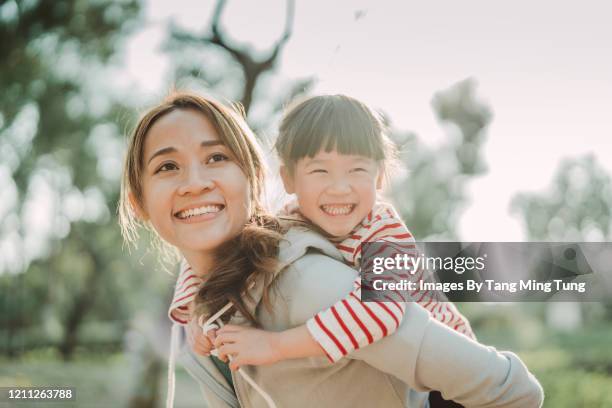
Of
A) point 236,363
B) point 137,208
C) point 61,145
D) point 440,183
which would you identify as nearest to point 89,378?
point 61,145

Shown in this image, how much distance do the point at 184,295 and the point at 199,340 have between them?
0.15m

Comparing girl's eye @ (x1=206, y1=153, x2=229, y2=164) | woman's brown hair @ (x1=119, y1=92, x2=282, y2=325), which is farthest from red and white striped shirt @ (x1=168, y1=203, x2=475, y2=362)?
girl's eye @ (x1=206, y1=153, x2=229, y2=164)

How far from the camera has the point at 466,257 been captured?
5.39 ft

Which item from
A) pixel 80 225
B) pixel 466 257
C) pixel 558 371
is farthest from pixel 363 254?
pixel 80 225

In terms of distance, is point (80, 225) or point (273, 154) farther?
point (80, 225)

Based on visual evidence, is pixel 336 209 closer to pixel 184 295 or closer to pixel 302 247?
pixel 302 247

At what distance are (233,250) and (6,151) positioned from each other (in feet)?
32.3

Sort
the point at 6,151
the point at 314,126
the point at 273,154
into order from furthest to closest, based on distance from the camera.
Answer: the point at 6,151, the point at 273,154, the point at 314,126

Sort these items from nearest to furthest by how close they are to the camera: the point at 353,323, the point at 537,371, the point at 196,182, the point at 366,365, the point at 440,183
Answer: the point at 353,323 < the point at 366,365 < the point at 196,182 < the point at 537,371 < the point at 440,183

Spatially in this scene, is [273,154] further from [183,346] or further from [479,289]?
[479,289]

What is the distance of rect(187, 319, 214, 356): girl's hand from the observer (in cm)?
131

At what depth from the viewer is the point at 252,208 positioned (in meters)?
1.40

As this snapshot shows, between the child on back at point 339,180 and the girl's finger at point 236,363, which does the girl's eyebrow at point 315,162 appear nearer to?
the child on back at point 339,180

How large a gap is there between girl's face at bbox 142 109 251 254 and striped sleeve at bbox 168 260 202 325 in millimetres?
116
